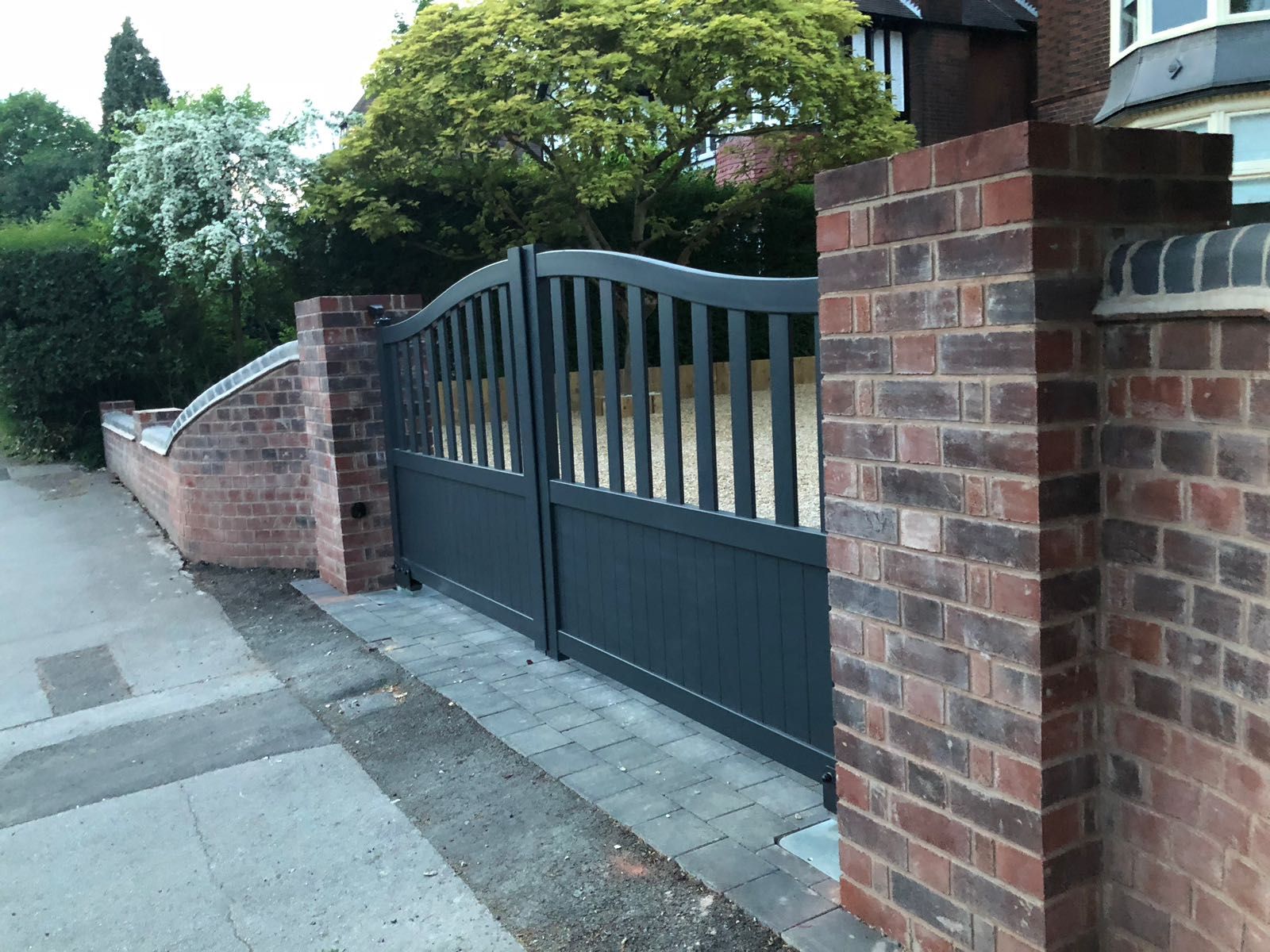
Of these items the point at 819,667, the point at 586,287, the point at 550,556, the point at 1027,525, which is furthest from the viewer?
the point at 550,556

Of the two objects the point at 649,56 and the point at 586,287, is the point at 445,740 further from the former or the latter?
the point at 649,56

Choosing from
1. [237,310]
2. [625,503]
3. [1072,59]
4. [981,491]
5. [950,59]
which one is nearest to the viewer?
[981,491]

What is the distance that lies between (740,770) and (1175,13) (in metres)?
12.1

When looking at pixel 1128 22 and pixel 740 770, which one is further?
pixel 1128 22

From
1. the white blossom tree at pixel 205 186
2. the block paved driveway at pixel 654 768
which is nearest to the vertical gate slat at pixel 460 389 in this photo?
the block paved driveway at pixel 654 768

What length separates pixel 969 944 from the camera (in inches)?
92.0

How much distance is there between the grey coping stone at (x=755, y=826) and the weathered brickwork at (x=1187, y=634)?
3.69 ft

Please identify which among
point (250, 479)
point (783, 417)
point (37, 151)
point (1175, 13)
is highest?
point (37, 151)

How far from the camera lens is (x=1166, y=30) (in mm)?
12094

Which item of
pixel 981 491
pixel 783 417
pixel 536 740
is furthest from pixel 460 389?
pixel 981 491

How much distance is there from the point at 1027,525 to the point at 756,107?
11.3m

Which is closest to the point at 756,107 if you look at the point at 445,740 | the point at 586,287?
the point at 586,287

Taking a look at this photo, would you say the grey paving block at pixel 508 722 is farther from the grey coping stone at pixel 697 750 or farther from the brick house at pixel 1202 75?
the brick house at pixel 1202 75

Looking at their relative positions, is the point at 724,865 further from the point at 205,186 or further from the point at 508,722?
the point at 205,186
